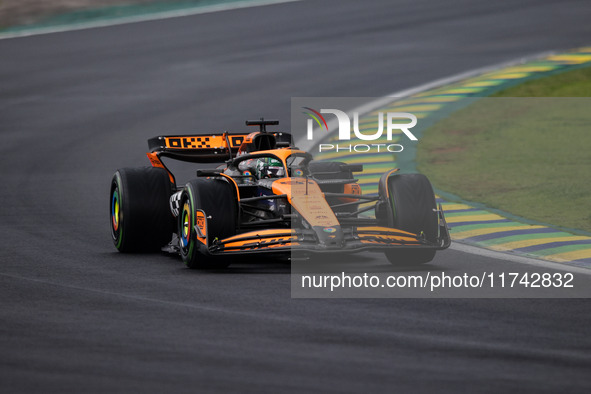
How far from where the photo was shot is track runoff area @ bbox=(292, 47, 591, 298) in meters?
9.52

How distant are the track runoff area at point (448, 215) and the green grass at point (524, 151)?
36 centimetres

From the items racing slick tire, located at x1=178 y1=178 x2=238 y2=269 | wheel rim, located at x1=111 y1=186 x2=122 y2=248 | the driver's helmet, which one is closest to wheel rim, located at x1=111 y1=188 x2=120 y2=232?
wheel rim, located at x1=111 y1=186 x2=122 y2=248

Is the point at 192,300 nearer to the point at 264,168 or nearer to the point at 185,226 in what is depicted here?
the point at 185,226

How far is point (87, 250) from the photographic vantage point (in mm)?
11945

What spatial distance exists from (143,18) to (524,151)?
16.6m

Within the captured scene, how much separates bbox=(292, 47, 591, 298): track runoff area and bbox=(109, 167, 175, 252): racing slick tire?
2.05m

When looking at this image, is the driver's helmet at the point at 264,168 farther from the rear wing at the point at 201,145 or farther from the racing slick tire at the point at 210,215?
the rear wing at the point at 201,145

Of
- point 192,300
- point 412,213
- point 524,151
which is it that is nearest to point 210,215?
point 192,300

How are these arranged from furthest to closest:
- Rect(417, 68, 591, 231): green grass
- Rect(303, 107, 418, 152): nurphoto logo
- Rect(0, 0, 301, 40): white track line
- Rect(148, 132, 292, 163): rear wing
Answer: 1. Rect(0, 0, 301, 40): white track line
2. Rect(303, 107, 418, 152): nurphoto logo
3. Rect(417, 68, 591, 231): green grass
4. Rect(148, 132, 292, 163): rear wing

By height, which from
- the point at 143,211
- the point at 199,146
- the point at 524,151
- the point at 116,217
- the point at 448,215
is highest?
the point at 199,146

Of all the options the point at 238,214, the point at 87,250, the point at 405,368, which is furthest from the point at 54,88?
the point at 405,368

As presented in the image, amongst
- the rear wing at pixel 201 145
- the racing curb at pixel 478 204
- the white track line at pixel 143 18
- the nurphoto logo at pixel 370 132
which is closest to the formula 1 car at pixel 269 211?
the rear wing at pixel 201 145

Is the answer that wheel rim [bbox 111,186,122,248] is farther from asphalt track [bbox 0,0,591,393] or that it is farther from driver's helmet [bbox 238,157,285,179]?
driver's helmet [bbox 238,157,285,179]

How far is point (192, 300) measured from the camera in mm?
8961
